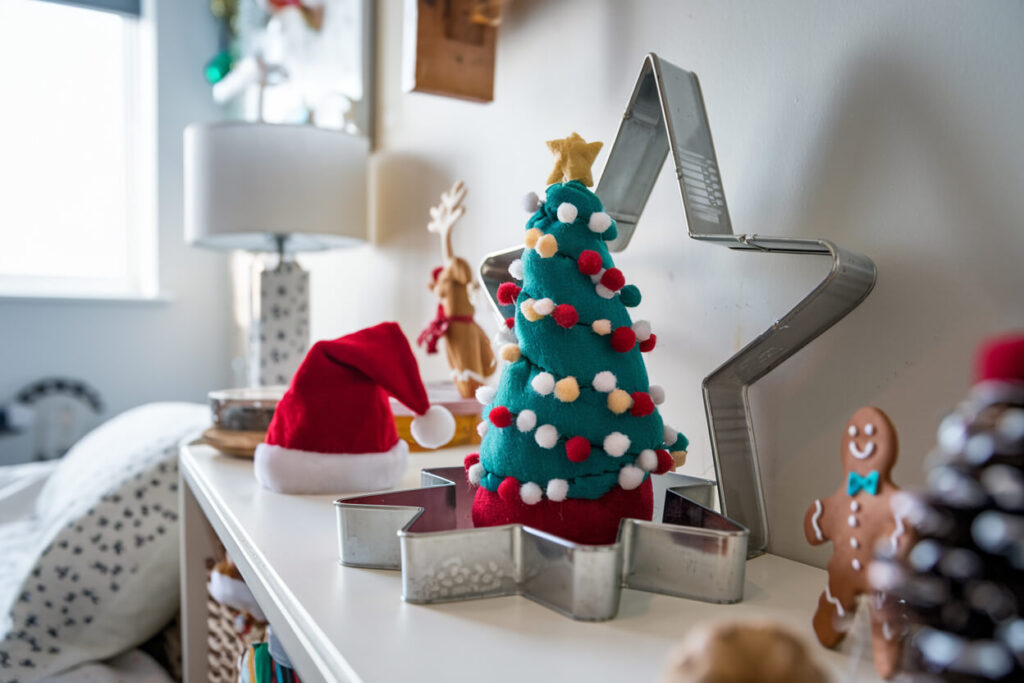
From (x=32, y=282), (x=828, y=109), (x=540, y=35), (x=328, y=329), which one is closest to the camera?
(x=828, y=109)

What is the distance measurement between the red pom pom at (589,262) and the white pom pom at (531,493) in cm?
14

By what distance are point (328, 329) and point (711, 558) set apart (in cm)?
143

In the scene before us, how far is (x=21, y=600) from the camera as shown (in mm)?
946

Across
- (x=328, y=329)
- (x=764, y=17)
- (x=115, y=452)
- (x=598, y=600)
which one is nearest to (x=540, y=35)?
(x=764, y=17)

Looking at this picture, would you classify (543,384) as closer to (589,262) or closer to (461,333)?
(589,262)

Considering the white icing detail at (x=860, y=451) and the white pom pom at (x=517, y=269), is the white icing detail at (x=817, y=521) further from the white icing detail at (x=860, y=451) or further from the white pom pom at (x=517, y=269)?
the white pom pom at (x=517, y=269)

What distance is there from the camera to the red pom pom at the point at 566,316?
0.44 metres

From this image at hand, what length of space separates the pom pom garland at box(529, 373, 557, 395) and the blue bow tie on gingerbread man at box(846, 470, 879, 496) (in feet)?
0.57

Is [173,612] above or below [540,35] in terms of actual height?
below

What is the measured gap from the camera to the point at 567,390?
0.43 meters

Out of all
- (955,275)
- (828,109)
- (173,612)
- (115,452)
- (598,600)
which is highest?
(828,109)

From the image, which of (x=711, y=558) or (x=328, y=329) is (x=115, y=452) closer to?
(x=328, y=329)

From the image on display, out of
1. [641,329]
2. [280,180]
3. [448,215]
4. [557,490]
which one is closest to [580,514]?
[557,490]

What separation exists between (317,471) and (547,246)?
1.22 feet
